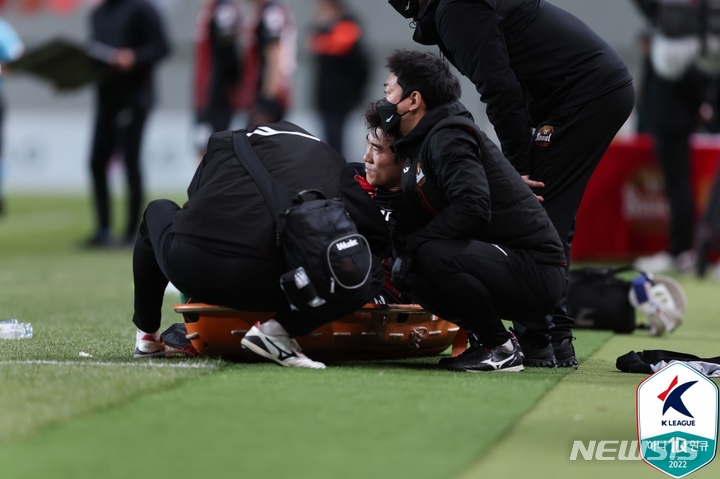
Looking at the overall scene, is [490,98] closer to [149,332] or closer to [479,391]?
[479,391]

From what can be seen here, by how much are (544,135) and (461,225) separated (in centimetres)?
67

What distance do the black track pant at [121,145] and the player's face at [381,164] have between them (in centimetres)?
640

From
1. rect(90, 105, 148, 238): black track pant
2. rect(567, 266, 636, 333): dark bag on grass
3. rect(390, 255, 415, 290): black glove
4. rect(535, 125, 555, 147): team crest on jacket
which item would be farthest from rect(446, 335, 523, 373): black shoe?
rect(90, 105, 148, 238): black track pant

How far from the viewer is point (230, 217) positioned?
387 centimetres

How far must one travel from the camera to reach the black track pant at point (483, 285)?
3900 mm

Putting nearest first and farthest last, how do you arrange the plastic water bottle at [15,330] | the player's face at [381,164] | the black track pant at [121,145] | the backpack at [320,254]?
the backpack at [320,254]
the player's face at [381,164]
the plastic water bottle at [15,330]
the black track pant at [121,145]

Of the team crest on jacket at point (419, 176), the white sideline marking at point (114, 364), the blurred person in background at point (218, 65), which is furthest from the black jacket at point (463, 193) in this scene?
the blurred person in background at point (218, 65)

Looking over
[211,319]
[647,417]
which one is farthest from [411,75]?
[647,417]

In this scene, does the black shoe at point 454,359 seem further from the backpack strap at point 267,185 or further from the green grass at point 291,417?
the backpack strap at point 267,185

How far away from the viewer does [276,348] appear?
13.0ft

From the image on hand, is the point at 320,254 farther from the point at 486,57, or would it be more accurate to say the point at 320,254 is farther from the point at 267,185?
the point at 486,57

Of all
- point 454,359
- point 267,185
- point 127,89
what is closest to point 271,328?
point 267,185

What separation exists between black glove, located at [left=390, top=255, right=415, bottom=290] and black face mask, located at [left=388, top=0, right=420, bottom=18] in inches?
36.6

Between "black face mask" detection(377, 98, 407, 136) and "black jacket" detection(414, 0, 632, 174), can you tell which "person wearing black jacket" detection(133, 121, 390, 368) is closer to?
"black face mask" detection(377, 98, 407, 136)
